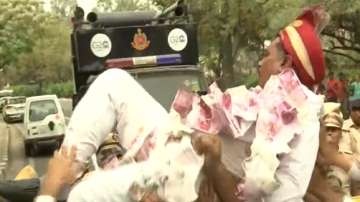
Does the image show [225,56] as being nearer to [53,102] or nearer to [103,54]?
[53,102]

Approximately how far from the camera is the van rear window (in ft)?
78.3

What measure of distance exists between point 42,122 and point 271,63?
2156 cm

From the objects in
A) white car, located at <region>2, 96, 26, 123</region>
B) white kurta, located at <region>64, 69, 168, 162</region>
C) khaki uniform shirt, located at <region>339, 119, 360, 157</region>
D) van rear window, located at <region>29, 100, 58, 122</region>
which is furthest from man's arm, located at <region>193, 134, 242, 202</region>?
white car, located at <region>2, 96, 26, 123</region>

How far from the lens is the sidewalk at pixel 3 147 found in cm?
2088

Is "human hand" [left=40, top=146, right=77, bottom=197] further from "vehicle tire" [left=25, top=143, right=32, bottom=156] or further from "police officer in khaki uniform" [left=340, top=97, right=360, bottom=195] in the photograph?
"vehicle tire" [left=25, top=143, right=32, bottom=156]

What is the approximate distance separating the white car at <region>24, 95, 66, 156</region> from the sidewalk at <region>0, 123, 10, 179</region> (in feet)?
3.11

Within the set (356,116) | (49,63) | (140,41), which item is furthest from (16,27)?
(356,116)

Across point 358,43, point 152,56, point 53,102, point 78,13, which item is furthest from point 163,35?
point 358,43

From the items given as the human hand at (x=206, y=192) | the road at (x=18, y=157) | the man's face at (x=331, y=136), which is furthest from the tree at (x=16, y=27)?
the human hand at (x=206, y=192)

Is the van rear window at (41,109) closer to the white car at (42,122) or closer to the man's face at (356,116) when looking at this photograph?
the white car at (42,122)

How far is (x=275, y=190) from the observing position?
2188 mm

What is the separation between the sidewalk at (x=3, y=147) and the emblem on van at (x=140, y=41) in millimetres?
6981

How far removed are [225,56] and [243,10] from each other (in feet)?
9.33

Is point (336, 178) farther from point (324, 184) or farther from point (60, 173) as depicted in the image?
point (60, 173)
